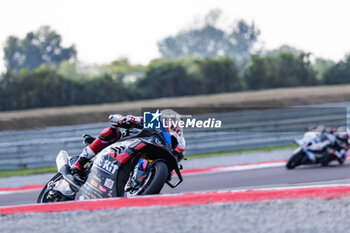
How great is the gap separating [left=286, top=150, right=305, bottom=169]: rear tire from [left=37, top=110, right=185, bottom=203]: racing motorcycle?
469cm

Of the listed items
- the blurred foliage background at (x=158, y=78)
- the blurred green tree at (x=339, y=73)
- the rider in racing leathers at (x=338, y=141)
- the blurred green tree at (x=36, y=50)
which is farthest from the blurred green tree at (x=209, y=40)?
the rider in racing leathers at (x=338, y=141)

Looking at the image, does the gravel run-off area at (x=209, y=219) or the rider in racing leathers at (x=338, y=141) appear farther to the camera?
the rider in racing leathers at (x=338, y=141)

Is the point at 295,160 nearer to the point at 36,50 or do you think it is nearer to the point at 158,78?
the point at 158,78

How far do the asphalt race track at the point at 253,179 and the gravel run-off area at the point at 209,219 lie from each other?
3.28 metres

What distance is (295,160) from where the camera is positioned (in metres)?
9.89

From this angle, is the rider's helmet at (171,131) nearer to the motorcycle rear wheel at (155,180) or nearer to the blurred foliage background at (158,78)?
the motorcycle rear wheel at (155,180)

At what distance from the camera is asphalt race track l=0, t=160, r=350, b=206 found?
7766 millimetres

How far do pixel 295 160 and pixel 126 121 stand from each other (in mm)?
5126

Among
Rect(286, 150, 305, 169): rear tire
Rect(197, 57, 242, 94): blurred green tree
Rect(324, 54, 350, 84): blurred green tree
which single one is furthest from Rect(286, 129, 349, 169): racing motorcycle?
Rect(197, 57, 242, 94): blurred green tree

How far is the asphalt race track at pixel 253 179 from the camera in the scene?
7.77 metres

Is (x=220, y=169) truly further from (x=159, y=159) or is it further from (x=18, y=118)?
(x=18, y=118)

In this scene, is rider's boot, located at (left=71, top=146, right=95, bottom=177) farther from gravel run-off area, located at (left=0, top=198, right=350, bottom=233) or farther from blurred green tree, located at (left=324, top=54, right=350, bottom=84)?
blurred green tree, located at (left=324, top=54, right=350, bottom=84)

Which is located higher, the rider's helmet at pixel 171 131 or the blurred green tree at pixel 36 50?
the blurred green tree at pixel 36 50

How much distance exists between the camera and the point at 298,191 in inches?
175
